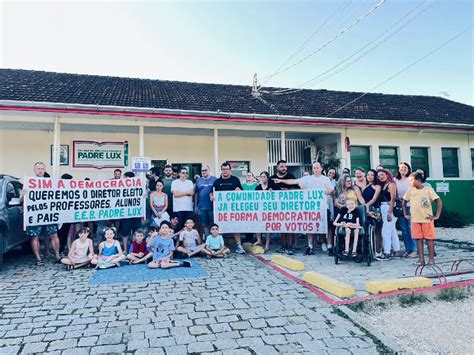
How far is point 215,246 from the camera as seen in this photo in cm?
648

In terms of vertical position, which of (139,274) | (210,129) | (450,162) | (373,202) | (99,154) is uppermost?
(210,129)

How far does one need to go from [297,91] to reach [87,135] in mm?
9664

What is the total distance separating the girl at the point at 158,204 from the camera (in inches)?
266

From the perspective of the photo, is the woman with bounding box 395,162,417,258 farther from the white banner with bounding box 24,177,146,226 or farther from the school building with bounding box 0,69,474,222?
the white banner with bounding box 24,177,146,226

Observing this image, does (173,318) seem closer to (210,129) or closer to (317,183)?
(317,183)

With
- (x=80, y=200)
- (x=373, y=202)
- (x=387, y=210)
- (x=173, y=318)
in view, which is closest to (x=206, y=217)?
(x=80, y=200)

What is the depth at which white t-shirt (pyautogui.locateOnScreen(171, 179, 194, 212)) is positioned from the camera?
6.93 m

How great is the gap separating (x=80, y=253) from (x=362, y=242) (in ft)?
17.2

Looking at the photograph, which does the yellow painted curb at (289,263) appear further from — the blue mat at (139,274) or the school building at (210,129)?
the school building at (210,129)

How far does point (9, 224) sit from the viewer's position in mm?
5652

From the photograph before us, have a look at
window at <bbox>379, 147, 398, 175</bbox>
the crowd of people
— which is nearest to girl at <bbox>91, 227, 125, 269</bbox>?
the crowd of people

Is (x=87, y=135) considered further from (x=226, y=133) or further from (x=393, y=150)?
(x=393, y=150)

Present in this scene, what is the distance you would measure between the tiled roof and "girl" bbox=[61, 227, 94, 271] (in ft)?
15.5

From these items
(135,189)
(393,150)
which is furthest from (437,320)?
(393,150)
